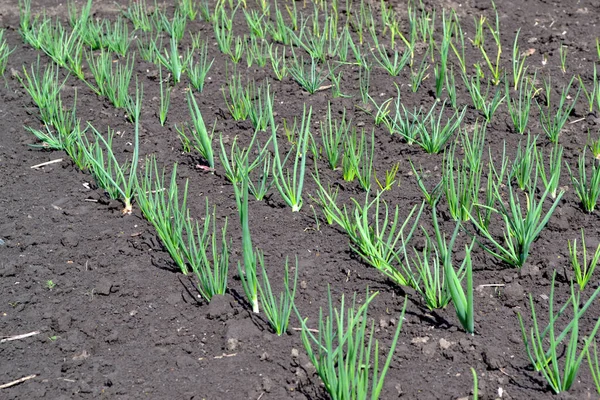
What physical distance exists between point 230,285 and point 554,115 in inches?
66.0

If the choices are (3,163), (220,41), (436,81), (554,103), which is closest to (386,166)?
(436,81)

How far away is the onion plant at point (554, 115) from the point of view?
300cm

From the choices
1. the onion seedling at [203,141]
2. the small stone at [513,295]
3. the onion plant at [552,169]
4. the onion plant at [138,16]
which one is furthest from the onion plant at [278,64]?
the small stone at [513,295]

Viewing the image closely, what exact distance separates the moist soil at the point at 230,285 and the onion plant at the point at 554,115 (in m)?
0.05

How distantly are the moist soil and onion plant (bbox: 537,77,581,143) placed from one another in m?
0.05

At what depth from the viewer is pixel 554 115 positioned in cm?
328

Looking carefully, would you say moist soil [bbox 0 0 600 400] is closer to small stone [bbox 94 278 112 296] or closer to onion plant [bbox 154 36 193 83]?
small stone [bbox 94 278 112 296]

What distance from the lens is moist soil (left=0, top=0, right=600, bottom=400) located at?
6.90 ft

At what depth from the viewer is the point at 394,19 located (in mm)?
4027

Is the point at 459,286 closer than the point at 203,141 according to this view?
Yes

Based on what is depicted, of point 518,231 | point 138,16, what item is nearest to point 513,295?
point 518,231

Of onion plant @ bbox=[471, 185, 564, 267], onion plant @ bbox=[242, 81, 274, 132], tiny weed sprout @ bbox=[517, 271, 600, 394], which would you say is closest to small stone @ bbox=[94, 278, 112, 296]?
onion plant @ bbox=[242, 81, 274, 132]

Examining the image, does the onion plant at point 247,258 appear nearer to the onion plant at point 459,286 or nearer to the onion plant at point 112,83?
the onion plant at point 459,286

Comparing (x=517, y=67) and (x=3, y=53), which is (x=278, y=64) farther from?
(x=3, y=53)
